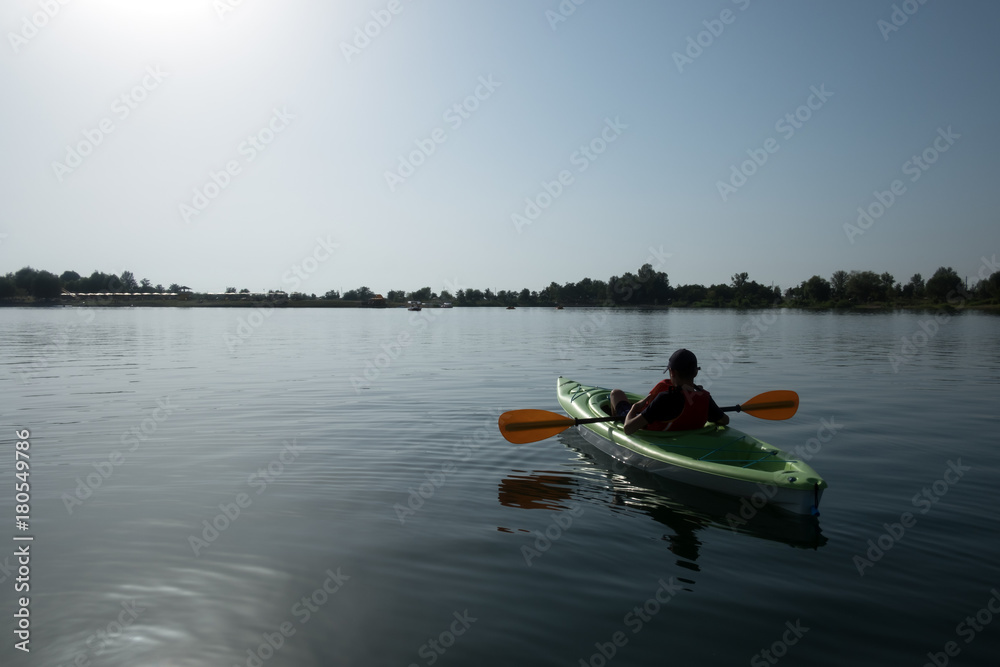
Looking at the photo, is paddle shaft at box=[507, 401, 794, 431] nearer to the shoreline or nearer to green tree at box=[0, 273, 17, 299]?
the shoreline

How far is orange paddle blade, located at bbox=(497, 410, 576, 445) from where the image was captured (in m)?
9.38

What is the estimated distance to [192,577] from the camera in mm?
5219

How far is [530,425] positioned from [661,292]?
515 ft

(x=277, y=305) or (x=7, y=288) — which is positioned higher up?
(x=7, y=288)

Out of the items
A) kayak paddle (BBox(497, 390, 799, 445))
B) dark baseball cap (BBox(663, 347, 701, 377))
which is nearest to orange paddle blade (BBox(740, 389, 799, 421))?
kayak paddle (BBox(497, 390, 799, 445))

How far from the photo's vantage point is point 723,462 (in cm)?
756

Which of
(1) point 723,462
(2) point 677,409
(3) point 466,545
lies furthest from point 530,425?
(3) point 466,545

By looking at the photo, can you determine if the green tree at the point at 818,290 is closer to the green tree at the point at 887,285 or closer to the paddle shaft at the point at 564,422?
the green tree at the point at 887,285

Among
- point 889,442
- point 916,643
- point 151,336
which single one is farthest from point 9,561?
point 151,336

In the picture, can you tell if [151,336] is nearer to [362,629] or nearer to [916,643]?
[362,629]

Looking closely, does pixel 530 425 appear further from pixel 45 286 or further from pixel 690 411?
pixel 45 286

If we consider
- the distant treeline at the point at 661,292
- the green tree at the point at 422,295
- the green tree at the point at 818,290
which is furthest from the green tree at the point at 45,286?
the green tree at the point at 818,290

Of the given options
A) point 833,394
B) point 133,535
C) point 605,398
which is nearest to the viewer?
point 133,535

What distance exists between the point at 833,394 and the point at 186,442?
15.2 metres
